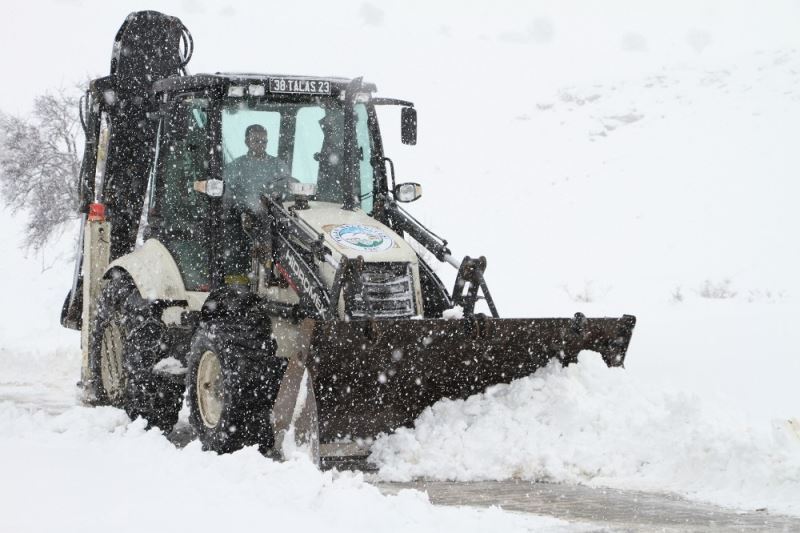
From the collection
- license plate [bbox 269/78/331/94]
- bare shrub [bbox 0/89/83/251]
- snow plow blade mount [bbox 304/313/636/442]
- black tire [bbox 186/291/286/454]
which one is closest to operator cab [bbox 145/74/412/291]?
license plate [bbox 269/78/331/94]

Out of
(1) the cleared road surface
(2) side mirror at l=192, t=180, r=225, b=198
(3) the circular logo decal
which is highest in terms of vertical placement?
(2) side mirror at l=192, t=180, r=225, b=198

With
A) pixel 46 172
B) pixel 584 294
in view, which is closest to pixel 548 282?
pixel 584 294

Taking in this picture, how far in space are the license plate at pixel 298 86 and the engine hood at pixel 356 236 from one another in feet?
2.76

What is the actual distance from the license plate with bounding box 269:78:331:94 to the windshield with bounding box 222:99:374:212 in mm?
143

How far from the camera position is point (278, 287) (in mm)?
7184

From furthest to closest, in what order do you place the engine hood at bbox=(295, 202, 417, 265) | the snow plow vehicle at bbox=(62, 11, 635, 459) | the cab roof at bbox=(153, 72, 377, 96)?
1. the cab roof at bbox=(153, 72, 377, 96)
2. the engine hood at bbox=(295, 202, 417, 265)
3. the snow plow vehicle at bbox=(62, 11, 635, 459)

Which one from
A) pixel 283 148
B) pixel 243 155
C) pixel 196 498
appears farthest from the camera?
pixel 283 148

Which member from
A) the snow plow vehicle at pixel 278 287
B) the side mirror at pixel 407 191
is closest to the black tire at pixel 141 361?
the snow plow vehicle at pixel 278 287

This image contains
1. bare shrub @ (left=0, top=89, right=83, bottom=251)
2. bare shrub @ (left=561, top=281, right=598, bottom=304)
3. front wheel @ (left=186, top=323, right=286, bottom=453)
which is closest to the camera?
front wheel @ (left=186, top=323, right=286, bottom=453)

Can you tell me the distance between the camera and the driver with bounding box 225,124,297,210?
24.2 ft

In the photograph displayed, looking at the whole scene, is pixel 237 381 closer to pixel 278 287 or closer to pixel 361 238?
pixel 278 287

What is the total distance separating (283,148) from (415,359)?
6.79 feet

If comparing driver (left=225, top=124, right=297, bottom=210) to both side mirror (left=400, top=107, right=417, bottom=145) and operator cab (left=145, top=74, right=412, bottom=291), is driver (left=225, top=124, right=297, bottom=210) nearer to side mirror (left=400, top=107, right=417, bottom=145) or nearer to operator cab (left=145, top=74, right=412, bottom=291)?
operator cab (left=145, top=74, right=412, bottom=291)

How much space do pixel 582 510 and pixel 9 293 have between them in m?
17.6
